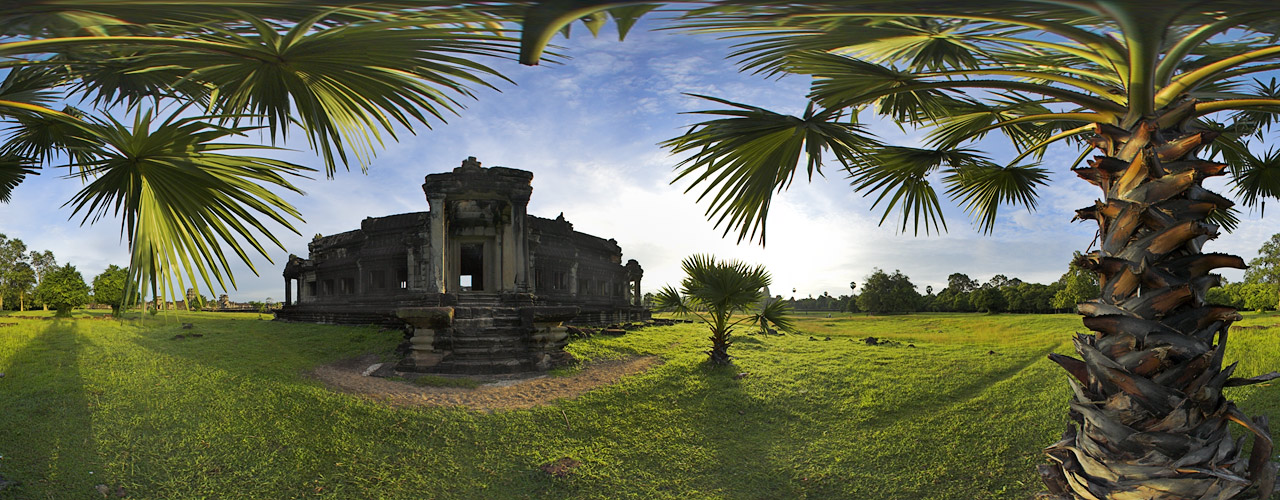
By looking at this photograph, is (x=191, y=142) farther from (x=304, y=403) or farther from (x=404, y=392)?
(x=404, y=392)

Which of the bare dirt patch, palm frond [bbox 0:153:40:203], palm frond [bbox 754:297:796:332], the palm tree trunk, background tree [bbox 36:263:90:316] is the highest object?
palm frond [bbox 0:153:40:203]

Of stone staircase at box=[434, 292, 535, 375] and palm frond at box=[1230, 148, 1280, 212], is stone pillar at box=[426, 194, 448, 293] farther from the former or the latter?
palm frond at box=[1230, 148, 1280, 212]

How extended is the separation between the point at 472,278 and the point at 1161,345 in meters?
17.6

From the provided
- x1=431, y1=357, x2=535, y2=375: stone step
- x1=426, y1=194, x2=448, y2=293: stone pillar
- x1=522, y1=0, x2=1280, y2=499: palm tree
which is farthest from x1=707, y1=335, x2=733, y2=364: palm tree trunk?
x1=426, y1=194, x2=448, y2=293: stone pillar

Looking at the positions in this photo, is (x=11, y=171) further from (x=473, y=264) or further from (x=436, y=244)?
(x=473, y=264)

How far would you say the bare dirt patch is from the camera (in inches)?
230

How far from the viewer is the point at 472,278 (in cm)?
1780

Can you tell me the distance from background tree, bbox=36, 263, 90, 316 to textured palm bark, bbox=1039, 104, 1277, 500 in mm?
16422

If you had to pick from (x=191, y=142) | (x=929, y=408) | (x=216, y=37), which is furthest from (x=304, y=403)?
(x=929, y=408)

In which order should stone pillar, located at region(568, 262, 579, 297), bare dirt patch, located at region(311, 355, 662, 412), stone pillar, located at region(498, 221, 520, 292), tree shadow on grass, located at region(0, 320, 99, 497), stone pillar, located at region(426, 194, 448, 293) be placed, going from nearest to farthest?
tree shadow on grass, located at region(0, 320, 99, 497), bare dirt patch, located at region(311, 355, 662, 412), stone pillar, located at region(426, 194, 448, 293), stone pillar, located at region(498, 221, 520, 292), stone pillar, located at region(568, 262, 579, 297)

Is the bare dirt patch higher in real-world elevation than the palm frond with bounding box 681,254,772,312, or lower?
lower

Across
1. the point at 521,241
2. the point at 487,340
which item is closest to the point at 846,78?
the point at 487,340

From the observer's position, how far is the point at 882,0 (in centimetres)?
159

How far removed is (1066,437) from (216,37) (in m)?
4.45
